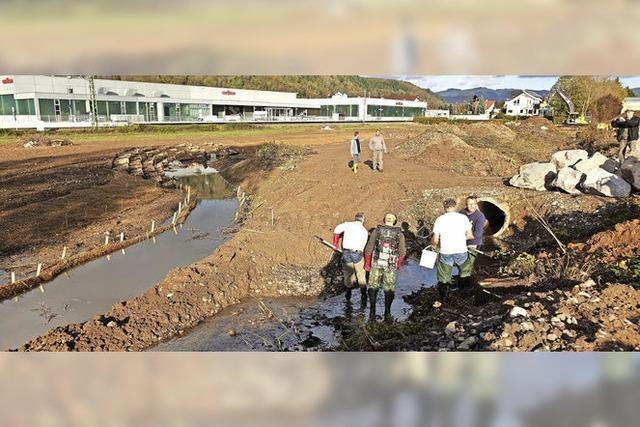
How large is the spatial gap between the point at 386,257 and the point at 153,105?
218 cm

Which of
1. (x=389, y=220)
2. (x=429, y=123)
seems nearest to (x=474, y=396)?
(x=389, y=220)

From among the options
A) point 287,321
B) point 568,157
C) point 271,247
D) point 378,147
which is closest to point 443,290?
point 378,147

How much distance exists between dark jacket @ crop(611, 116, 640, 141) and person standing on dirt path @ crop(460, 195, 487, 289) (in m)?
1.14

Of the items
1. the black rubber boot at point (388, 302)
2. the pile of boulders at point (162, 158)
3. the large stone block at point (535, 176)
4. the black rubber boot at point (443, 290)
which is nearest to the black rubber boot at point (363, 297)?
the black rubber boot at point (388, 302)

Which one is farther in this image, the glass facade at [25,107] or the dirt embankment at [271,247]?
the dirt embankment at [271,247]

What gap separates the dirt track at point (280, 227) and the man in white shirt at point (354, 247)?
0.09m

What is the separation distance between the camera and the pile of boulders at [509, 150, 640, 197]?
148 inches

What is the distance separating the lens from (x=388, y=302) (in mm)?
4125

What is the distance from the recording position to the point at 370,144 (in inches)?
148

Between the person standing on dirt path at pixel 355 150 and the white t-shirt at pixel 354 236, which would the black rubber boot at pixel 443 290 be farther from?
the person standing on dirt path at pixel 355 150

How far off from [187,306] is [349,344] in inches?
77.7

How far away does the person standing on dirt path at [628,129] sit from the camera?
3.22 m

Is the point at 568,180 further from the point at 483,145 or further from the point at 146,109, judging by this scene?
the point at 146,109

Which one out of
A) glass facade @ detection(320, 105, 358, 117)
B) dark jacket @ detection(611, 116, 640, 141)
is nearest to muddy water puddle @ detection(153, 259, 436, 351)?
glass facade @ detection(320, 105, 358, 117)
